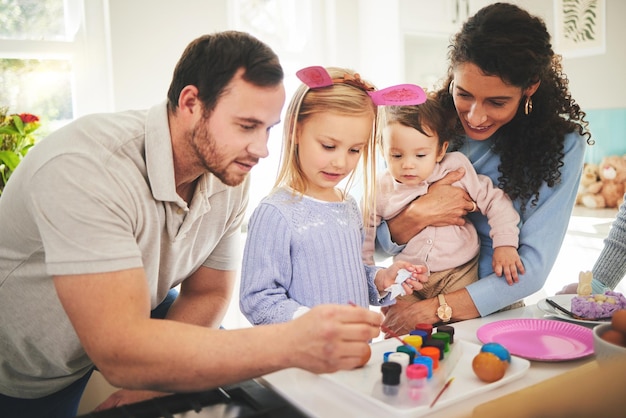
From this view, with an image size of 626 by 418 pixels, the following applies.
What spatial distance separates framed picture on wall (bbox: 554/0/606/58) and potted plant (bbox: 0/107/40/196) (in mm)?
2751

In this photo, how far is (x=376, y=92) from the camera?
1345 mm

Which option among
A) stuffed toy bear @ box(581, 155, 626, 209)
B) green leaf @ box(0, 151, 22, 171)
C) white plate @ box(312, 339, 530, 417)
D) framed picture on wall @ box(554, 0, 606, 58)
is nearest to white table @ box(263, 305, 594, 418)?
white plate @ box(312, 339, 530, 417)

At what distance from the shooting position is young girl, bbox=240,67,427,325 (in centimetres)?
124

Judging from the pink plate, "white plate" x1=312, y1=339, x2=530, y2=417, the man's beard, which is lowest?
the pink plate

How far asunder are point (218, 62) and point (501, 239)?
0.81 meters

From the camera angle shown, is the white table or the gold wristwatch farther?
the gold wristwatch

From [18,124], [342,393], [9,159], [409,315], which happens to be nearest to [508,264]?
[409,315]

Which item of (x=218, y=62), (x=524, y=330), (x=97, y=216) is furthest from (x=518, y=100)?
(x=97, y=216)

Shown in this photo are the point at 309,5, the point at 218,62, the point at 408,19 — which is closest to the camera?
the point at 218,62

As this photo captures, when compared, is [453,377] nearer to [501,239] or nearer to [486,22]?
[501,239]

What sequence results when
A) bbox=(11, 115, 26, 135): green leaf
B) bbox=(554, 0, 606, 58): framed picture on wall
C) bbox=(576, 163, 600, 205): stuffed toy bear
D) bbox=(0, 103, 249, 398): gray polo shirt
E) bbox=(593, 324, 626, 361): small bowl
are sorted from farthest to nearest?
bbox=(576, 163, 600, 205): stuffed toy bear
bbox=(554, 0, 606, 58): framed picture on wall
bbox=(11, 115, 26, 135): green leaf
bbox=(0, 103, 249, 398): gray polo shirt
bbox=(593, 324, 626, 361): small bowl

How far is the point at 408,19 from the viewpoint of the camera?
3.37 meters

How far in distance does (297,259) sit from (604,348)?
0.64m

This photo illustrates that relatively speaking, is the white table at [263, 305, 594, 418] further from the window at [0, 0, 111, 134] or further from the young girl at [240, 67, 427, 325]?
the window at [0, 0, 111, 134]
